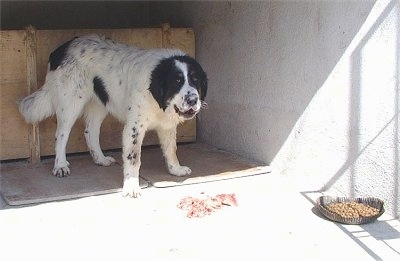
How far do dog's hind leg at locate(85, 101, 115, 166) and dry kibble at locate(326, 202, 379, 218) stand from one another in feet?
7.82

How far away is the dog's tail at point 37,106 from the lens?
5406mm

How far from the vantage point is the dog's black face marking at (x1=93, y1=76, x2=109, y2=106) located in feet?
17.1

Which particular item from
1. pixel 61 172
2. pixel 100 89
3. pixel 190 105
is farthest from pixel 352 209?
pixel 61 172

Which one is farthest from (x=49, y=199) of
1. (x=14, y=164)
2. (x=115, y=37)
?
(x=115, y=37)

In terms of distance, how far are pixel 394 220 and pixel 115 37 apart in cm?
340

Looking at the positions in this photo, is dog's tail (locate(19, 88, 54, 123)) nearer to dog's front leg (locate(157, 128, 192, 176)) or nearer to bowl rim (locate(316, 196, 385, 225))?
dog's front leg (locate(157, 128, 192, 176))

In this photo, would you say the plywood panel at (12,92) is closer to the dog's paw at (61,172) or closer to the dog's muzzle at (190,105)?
the dog's paw at (61,172)

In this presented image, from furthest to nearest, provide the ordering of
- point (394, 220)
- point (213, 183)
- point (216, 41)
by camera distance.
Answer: point (216, 41)
point (213, 183)
point (394, 220)

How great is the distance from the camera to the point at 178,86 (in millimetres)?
4488

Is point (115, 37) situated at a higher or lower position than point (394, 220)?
higher

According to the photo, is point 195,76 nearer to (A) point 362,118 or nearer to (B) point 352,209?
(A) point 362,118

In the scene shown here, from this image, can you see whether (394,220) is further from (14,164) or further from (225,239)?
(14,164)

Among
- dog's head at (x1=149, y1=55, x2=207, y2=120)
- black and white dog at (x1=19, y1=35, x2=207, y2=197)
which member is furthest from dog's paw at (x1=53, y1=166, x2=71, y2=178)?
dog's head at (x1=149, y1=55, x2=207, y2=120)

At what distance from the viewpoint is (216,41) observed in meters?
6.25
